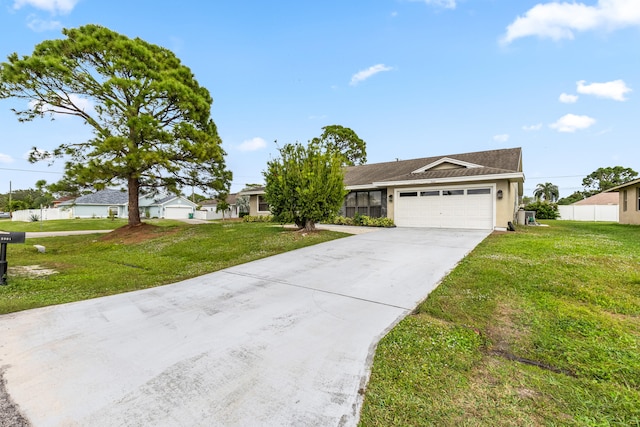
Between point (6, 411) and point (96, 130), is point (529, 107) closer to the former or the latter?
point (6, 411)

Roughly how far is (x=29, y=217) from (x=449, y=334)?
44.1m

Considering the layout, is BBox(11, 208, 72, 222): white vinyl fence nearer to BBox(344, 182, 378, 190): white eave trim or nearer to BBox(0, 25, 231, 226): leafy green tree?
BBox(0, 25, 231, 226): leafy green tree

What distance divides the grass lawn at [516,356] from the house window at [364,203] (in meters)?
11.0

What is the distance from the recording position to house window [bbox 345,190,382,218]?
1606cm

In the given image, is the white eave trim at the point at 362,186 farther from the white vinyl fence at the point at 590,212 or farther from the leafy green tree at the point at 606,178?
the leafy green tree at the point at 606,178

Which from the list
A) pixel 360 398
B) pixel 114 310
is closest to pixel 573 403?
pixel 360 398

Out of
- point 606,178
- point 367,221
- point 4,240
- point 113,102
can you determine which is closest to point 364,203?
point 367,221

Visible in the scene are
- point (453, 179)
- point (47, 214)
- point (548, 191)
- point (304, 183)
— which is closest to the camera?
point (304, 183)

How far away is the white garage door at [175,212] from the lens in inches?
1559

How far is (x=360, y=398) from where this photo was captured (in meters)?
2.13

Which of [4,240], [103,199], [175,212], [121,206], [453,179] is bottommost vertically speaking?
[4,240]

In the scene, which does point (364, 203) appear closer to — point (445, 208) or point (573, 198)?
point (445, 208)

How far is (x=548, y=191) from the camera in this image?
4750 cm

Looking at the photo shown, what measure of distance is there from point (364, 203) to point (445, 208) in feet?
15.3
